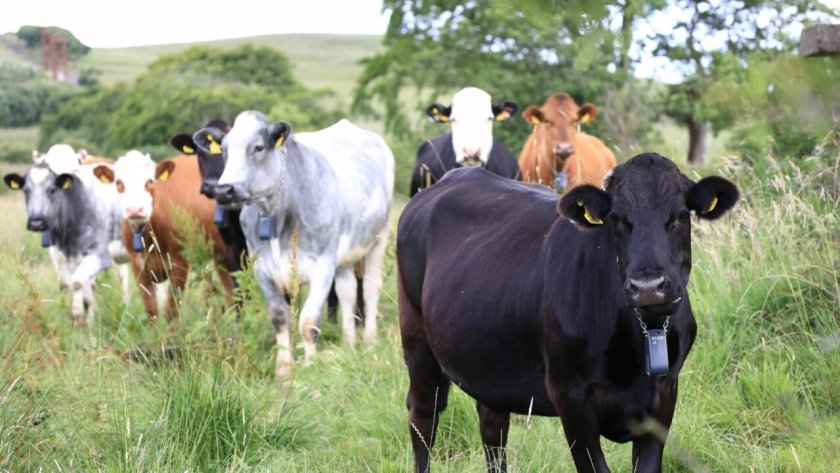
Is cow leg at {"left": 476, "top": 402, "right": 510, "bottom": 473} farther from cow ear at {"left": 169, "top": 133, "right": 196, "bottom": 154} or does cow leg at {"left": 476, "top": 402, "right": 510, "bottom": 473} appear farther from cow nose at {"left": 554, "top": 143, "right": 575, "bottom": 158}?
cow ear at {"left": 169, "top": 133, "right": 196, "bottom": 154}

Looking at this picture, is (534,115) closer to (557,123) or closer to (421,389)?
(557,123)

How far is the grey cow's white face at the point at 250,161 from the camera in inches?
304

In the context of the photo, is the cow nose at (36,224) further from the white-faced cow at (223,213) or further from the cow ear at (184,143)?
the white-faced cow at (223,213)

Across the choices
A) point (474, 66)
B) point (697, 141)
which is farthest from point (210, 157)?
point (697, 141)

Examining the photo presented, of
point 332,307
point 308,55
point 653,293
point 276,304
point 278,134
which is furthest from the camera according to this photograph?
point 308,55

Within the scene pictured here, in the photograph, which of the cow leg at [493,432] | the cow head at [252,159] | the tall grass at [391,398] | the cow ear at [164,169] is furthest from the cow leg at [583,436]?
the cow ear at [164,169]

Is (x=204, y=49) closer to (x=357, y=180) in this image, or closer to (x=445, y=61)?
(x=445, y=61)

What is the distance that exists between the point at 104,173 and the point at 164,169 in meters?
0.85

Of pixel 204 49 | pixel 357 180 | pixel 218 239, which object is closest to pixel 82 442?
pixel 357 180

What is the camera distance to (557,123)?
11.1m

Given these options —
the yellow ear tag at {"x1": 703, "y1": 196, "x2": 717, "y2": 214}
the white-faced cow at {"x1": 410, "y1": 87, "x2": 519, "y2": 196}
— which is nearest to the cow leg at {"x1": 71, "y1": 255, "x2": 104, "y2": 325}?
the white-faced cow at {"x1": 410, "y1": 87, "x2": 519, "y2": 196}

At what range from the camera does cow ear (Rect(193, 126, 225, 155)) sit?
345 inches

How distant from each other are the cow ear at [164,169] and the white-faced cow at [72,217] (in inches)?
40.4

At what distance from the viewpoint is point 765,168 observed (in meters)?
7.71
